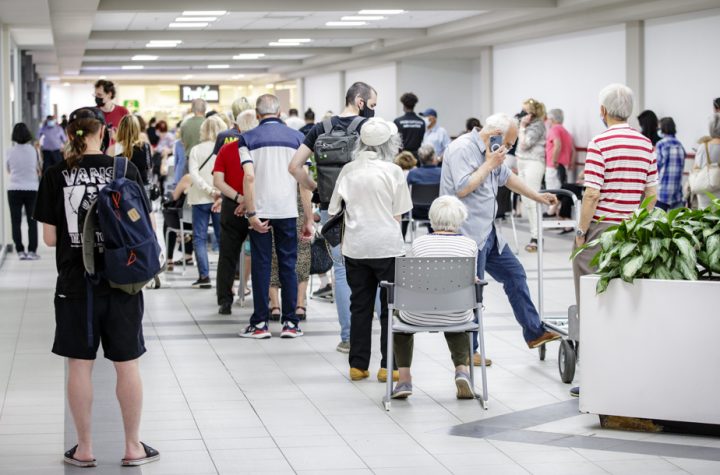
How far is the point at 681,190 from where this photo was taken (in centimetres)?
1320

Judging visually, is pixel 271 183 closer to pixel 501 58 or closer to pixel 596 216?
pixel 596 216

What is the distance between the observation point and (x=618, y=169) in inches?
235

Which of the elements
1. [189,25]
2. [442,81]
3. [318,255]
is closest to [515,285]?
[318,255]

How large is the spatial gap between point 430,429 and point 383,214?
4.36 ft

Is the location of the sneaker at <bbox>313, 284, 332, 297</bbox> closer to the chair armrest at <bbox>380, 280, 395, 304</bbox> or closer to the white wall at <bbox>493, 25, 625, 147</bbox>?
the chair armrest at <bbox>380, 280, 395, 304</bbox>

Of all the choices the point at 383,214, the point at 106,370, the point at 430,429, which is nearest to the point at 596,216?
the point at 383,214

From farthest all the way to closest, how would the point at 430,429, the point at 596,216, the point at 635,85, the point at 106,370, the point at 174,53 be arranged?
the point at 174,53 → the point at 635,85 → the point at 106,370 → the point at 596,216 → the point at 430,429

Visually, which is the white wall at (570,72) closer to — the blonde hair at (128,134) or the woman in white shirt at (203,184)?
the woman in white shirt at (203,184)

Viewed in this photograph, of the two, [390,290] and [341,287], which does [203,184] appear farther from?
[390,290]

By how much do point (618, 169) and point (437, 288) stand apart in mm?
1151

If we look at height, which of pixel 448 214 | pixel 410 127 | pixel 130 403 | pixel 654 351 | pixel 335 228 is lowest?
pixel 130 403

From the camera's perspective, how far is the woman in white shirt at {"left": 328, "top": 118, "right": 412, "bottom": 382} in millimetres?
6195

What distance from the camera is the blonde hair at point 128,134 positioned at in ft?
29.0

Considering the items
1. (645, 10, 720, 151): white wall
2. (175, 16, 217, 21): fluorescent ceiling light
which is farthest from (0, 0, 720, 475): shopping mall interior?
(175, 16, 217, 21): fluorescent ceiling light
